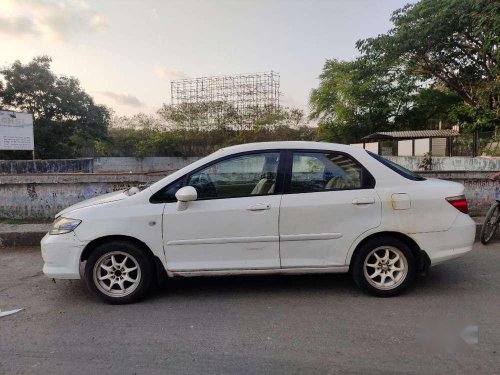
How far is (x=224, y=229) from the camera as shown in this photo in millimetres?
3967

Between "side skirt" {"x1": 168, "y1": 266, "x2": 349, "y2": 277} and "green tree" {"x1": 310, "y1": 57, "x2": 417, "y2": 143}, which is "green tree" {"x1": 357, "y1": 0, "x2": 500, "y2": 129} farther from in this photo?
"side skirt" {"x1": 168, "y1": 266, "x2": 349, "y2": 277}

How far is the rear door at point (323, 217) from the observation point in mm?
3980

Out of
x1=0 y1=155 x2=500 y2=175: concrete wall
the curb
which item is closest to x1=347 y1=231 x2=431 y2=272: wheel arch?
the curb

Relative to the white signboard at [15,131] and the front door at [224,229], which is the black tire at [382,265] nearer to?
the front door at [224,229]

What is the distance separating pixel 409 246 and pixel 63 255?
3506mm

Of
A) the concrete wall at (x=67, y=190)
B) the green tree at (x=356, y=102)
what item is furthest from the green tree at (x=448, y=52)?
the concrete wall at (x=67, y=190)

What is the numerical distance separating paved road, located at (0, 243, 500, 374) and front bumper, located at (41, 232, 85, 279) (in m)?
0.36

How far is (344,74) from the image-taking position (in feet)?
109

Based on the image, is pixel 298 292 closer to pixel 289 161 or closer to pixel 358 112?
pixel 289 161

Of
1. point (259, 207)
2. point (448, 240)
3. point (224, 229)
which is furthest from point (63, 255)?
point (448, 240)

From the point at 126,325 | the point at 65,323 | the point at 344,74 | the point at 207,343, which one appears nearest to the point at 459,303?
the point at 207,343

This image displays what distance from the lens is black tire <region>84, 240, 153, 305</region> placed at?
13.1ft

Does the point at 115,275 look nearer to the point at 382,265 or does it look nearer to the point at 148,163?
the point at 382,265

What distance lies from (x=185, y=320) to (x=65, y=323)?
1099mm
